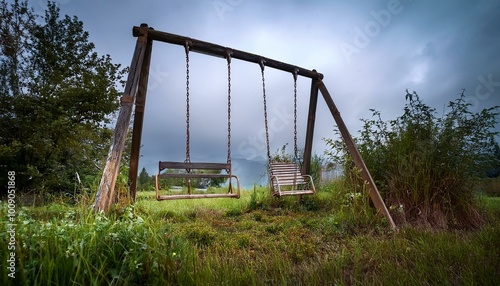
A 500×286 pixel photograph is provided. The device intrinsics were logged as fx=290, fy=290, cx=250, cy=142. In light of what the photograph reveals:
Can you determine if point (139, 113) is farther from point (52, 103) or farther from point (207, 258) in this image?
point (52, 103)

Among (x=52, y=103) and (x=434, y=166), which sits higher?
(x=52, y=103)

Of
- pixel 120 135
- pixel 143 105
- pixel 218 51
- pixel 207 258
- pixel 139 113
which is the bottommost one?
pixel 207 258

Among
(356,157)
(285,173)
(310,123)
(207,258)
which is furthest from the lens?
(310,123)

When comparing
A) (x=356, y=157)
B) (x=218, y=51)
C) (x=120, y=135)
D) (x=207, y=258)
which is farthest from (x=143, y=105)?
(x=356, y=157)

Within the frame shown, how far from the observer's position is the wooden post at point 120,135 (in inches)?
124

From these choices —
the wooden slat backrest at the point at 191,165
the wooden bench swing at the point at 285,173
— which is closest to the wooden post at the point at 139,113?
the wooden slat backrest at the point at 191,165

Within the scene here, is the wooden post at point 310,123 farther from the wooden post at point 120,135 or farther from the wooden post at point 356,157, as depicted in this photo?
the wooden post at point 120,135

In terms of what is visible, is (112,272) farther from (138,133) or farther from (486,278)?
(138,133)

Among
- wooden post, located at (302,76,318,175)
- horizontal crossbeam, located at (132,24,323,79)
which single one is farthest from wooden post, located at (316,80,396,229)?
horizontal crossbeam, located at (132,24,323,79)

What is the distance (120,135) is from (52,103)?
10636 millimetres

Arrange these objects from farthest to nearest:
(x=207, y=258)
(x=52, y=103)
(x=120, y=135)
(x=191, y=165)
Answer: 1. (x=52, y=103)
2. (x=191, y=165)
3. (x=120, y=135)
4. (x=207, y=258)

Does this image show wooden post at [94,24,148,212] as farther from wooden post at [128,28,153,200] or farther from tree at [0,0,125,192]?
tree at [0,0,125,192]

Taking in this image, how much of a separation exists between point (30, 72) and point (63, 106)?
233 centimetres

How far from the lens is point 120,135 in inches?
144
